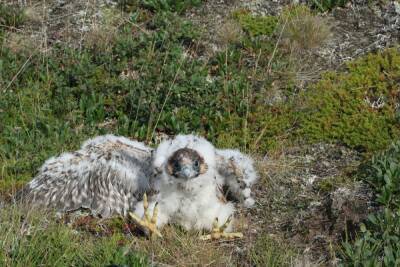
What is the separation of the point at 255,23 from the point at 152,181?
3.86 meters

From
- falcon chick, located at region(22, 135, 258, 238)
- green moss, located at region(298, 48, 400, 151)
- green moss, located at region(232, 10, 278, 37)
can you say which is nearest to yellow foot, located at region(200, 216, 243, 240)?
falcon chick, located at region(22, 135, 258, 238)

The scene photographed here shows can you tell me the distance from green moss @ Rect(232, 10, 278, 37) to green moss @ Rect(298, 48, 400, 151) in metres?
1.20

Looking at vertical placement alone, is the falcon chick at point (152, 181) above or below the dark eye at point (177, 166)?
below

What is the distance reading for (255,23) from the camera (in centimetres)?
1042

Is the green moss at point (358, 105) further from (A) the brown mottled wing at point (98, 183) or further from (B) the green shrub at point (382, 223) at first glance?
(A) the brown mottled wing at point (98, 183)

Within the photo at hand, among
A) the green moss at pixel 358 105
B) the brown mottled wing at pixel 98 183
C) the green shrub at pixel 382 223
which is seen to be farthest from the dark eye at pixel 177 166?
the green moss at pixel 358 105

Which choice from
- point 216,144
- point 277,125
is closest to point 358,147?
point 277,125

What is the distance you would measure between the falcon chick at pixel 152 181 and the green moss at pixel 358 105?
1254mm

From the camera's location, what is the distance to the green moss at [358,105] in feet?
28.3

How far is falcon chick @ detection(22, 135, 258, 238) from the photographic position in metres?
7.00

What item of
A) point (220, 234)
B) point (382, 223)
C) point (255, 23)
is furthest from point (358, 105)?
point (220, 234)

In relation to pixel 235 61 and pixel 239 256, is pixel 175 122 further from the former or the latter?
pixel 239 256

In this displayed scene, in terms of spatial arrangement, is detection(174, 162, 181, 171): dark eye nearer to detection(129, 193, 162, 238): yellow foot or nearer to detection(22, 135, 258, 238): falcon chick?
detection(22, 135, 258, 238): falcon chick

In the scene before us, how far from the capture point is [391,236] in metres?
6.58
